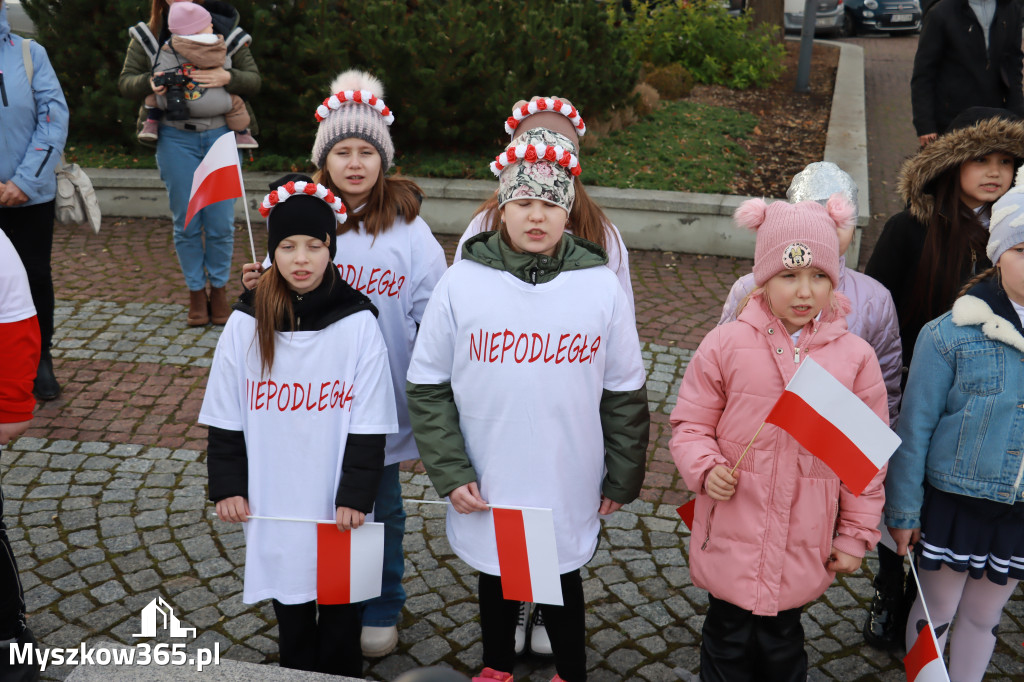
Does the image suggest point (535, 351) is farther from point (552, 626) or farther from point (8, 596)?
point (8, 596)

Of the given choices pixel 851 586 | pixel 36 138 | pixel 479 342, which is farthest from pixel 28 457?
pixel 851 586

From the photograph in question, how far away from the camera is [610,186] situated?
8117 millimetres

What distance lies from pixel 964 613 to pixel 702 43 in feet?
34.3

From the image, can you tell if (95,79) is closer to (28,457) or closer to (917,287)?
(28,457)

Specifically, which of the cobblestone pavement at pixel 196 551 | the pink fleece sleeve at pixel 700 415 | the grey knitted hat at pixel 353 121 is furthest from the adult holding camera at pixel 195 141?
the pink fleece sleeve at pixel 700 415

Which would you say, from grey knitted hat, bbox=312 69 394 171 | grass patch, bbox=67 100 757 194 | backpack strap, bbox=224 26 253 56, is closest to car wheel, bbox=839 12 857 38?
grass patch, bbox=67 100 757 194

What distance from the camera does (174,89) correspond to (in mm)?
5848

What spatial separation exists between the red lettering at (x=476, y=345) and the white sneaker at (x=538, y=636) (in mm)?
1178

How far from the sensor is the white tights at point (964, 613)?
3.04 meters

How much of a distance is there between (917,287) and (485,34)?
18.9ft

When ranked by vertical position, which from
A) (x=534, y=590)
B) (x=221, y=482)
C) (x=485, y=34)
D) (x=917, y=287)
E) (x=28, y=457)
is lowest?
(x=28, y=457)

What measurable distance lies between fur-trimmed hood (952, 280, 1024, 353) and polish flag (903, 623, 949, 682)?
2.87 feet

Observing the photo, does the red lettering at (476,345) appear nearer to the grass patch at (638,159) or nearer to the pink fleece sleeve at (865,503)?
the pink fleece sleeve at (865,503)

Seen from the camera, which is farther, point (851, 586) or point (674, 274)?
point (674, 274)
